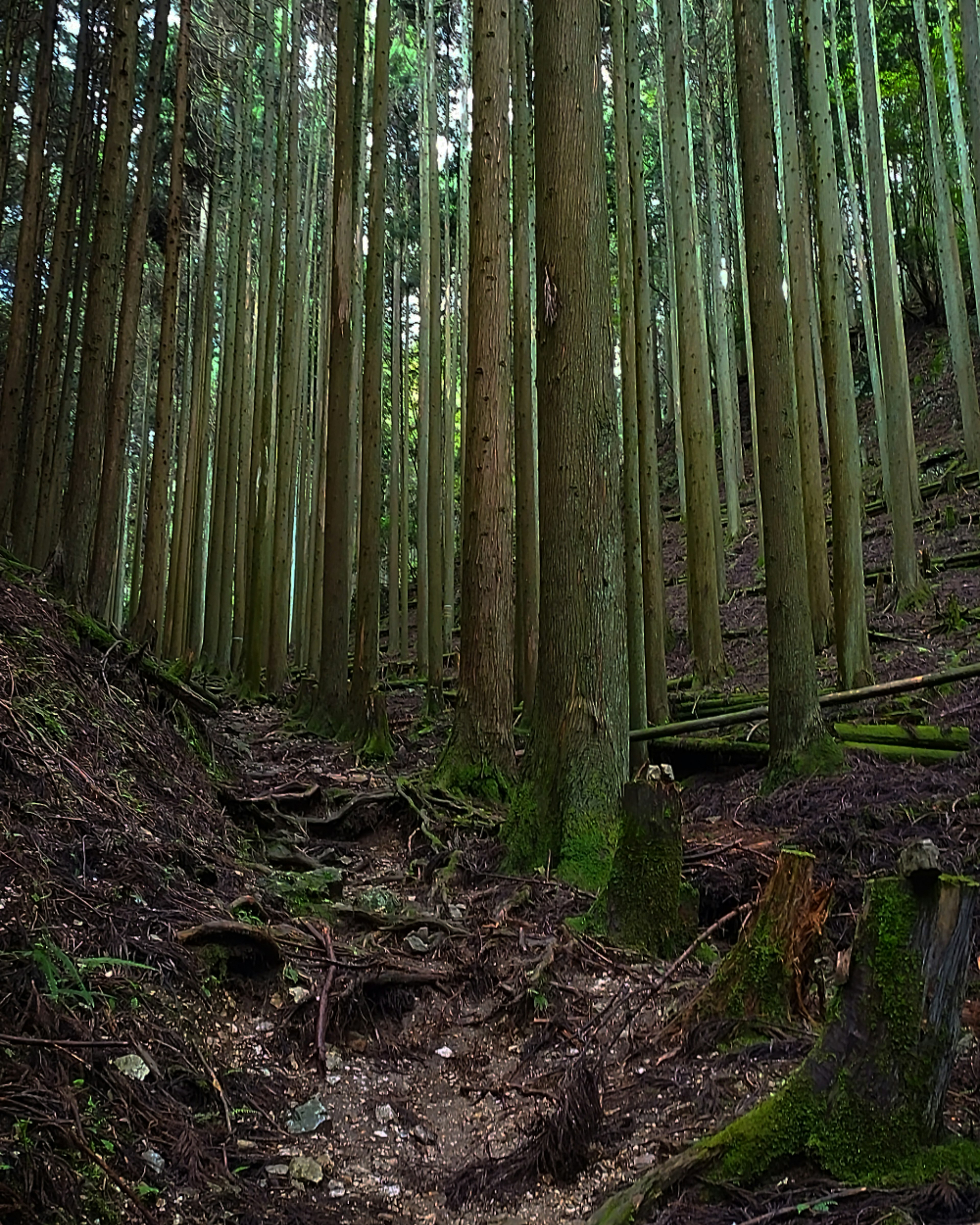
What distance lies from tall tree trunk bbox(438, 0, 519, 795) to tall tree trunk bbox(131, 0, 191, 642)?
175 inches

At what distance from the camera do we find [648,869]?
4.21 metres

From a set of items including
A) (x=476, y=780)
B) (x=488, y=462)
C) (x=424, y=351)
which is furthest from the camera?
(x=424, y=351)

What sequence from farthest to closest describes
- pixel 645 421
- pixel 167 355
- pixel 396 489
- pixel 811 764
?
1. pixel 396 489
2. pixel 167 355
3. pixel 645 421
4. pixel 811 764

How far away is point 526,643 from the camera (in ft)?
32.0

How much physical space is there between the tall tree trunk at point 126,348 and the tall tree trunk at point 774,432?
6.01 metres

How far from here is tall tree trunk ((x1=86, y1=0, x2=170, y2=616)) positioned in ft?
29.5

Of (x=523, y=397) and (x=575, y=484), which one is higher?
(x=523, y=397)

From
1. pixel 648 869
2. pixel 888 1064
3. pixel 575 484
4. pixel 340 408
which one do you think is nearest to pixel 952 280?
pixel 340 408

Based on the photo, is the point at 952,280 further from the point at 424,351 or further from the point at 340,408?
the point at 340,408

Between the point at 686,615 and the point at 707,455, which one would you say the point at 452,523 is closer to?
the point at 686,615

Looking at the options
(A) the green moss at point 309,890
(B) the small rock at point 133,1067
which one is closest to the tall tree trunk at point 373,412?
(A) the green moss at point 309,890

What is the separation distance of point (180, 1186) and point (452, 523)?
19079 mm

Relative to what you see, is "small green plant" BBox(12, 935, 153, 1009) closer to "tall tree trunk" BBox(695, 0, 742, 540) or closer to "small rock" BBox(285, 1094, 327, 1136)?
"small rock" BBox(285, 1094, 327, 1136)

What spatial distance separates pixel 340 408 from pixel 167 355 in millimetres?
3149
